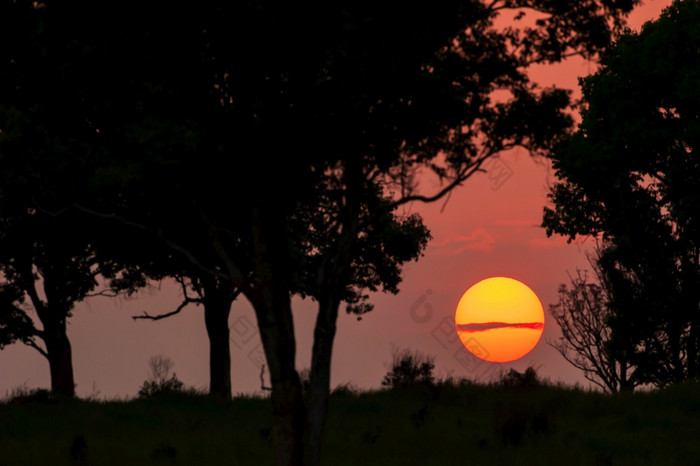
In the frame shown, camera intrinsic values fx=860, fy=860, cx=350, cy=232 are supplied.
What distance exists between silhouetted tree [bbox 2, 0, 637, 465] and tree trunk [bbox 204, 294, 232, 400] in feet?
57.6

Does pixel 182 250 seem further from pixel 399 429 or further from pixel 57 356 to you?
pixel 57 356

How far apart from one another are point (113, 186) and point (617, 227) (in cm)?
2107

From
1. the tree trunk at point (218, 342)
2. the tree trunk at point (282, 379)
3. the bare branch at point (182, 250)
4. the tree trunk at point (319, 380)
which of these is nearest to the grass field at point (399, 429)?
the tree trunk at point (319, 380)

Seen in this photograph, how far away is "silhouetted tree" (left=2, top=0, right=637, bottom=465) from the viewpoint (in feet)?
49.3

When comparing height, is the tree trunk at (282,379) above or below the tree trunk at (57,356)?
below

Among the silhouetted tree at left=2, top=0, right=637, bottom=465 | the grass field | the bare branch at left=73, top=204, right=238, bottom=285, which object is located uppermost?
the silhouetted tree at left=2, top=0, right=637, bottom=465

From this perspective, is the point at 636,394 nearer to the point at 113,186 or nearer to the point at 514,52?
the point at 514,52

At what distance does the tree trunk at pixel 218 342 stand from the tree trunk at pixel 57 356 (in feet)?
20.6

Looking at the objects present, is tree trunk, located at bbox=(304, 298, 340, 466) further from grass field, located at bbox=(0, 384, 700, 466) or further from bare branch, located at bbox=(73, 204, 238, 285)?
grass field, located at bbox=(0, 384, 700, 466)

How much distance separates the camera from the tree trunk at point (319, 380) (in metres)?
15.0

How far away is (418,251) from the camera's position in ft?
130

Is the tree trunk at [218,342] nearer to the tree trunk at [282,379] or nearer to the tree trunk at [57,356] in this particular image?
the tree trunk at [57,356]

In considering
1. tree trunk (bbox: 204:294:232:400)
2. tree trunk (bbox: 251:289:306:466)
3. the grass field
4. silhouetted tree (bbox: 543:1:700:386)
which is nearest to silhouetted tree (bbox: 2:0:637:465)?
tree trunk (bbox: 251:289:306:466)

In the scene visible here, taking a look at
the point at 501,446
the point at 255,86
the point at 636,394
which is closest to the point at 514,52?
the point at 255,86
